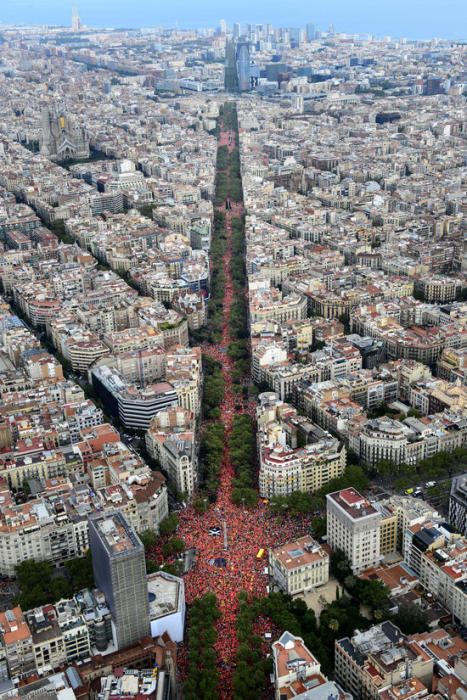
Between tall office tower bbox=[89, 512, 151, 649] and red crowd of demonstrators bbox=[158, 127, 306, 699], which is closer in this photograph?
tall office tower bbox=[89, 512, 151, 649]

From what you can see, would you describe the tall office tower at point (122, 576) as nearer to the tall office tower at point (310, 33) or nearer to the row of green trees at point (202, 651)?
the row of green trees at point (202, 651)

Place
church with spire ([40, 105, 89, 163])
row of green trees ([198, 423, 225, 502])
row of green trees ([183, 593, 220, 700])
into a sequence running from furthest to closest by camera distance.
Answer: church with spire ([40, 105, 89, 163]) → row of green trees ([198, 423, 225, 502]) → row of green trees ([183, 593, 220, 700])

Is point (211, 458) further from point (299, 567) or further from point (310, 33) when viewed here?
point (310, 33)

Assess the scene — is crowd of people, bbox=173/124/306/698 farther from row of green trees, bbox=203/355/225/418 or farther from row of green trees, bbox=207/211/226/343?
row of green trees, bbox=207/211/226/343

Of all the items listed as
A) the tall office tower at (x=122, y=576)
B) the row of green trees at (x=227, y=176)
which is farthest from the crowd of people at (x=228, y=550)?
the row of green trees at (x=227, y=176)

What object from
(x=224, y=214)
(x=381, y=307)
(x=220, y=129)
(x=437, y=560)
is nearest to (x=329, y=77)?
(x=220, y=129)

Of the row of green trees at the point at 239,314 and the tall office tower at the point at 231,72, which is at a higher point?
the tall office tower at the point at 231,72

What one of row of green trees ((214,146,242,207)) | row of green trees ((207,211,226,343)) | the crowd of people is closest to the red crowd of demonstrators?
the crowd of people

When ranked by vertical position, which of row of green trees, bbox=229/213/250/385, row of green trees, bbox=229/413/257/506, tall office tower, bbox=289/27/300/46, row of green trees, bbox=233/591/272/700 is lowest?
row of green trees, bbox=233/591/272/700
